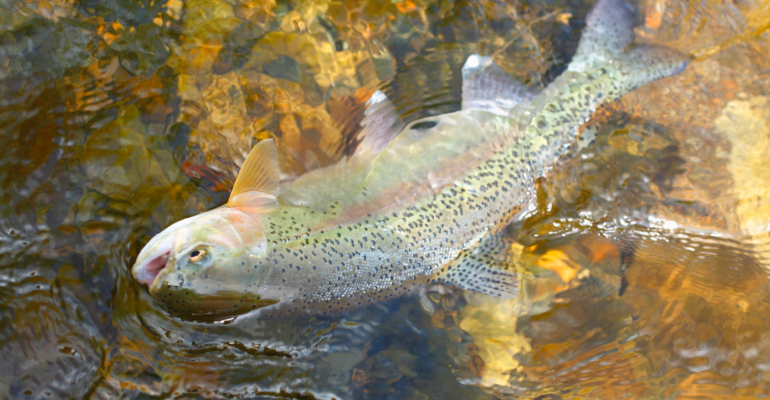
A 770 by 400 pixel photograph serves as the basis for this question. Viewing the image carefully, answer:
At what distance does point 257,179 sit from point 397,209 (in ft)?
3.73

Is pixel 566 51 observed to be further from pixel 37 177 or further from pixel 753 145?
pixel 37 177

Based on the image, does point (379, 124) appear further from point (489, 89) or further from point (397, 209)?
point (489, 89)

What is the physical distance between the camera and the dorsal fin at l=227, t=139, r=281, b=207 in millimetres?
3217

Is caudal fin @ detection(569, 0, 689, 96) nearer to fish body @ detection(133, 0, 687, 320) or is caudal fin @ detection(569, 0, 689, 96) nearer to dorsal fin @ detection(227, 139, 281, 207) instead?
fish body @ detection(133, 0, 687, 320)

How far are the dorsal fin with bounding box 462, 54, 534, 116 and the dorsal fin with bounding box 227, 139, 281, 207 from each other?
2101 mm

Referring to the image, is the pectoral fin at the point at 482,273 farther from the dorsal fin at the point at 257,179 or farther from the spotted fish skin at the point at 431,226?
the dorsal fin at the point at 257,179

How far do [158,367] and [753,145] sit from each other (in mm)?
6012

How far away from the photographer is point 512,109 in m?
4.39

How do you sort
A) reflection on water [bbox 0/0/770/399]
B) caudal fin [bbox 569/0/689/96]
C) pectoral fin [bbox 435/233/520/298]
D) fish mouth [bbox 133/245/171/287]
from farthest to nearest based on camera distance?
1. caudal fin [bbox 569/0/689/96]
2. pectoral fin [bbox 435/233/520/298]
3. reflection on water [bbox 0/0/770/399]
4. fish mouth [bbox 133/245/171/287]

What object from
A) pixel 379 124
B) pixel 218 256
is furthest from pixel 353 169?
pixel 218 256

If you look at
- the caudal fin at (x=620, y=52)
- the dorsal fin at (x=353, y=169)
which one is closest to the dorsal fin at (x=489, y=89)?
the caudal fin at (x=620, y=52)

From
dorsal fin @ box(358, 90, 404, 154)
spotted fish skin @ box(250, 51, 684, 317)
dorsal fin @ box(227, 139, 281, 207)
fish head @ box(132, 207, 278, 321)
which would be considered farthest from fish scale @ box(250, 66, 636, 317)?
dorsal fin @ box(358, 90, 404, 154)

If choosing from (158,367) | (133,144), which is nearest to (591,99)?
(133,144)

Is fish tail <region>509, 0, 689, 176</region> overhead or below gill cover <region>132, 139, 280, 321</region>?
overhead
